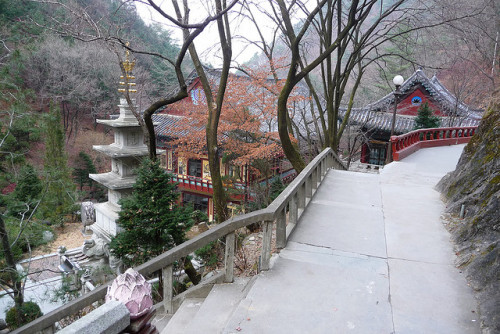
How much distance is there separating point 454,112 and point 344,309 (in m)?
24.1

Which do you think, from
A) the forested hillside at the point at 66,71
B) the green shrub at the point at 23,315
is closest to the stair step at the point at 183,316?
the green shrub at the point at 23,315

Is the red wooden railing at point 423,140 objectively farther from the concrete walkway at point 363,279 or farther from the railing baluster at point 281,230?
the railing baluster at point 281,230

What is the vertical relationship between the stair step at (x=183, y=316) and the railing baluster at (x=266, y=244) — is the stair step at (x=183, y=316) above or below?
below

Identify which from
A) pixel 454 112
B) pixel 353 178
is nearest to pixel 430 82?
pixel 454 112

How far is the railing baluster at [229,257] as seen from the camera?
13.5 feet

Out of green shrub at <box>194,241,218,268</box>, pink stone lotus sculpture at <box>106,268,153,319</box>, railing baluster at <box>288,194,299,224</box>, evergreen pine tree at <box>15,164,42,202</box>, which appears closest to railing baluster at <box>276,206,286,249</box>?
railing baluster at <box>288,194,299,224</box>

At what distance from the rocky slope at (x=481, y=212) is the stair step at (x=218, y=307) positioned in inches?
97.5

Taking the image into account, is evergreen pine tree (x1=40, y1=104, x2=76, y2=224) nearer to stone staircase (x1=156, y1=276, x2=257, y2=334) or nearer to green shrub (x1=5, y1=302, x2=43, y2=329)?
green shrub (x1=5, y1=302, x2=43, y2=329)

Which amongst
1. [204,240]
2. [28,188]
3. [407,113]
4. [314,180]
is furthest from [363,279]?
[407,113]

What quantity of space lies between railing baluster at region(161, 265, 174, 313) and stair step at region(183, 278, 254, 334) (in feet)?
1.11

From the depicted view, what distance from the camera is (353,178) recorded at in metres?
9.91

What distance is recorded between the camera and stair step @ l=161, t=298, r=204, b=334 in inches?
142

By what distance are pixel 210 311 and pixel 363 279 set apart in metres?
1.93

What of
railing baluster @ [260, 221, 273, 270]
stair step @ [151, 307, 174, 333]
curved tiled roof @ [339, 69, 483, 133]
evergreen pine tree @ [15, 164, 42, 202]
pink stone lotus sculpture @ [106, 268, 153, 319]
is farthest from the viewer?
curved tiled roof @ [339, 69, 483, 133]
